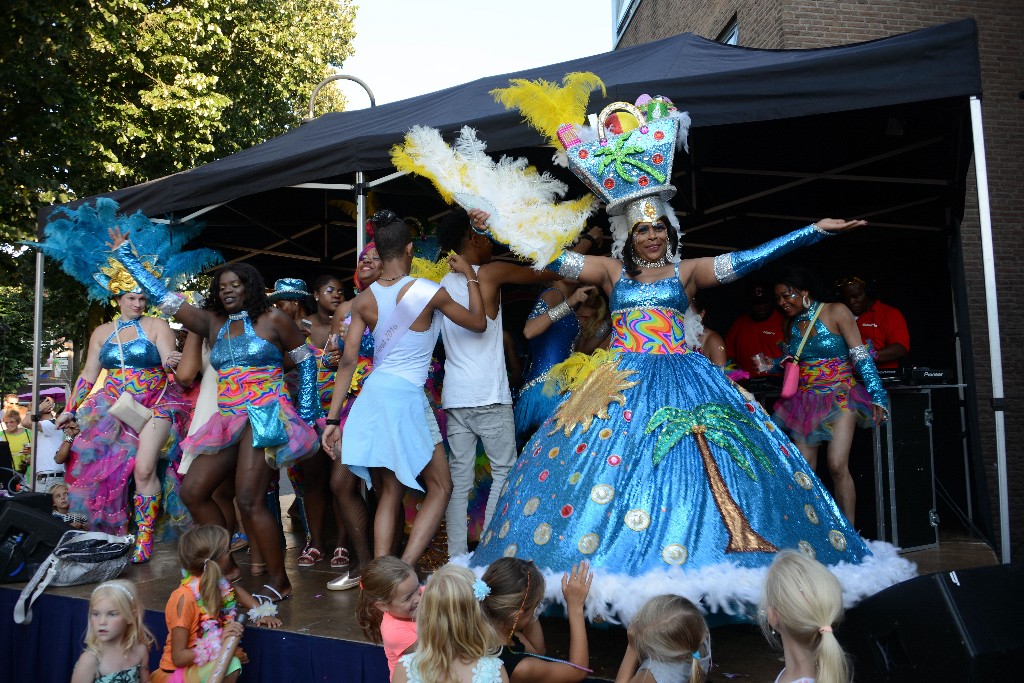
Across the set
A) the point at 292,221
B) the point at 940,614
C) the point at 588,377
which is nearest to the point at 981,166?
the point at 588,377

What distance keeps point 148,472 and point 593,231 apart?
3225mm

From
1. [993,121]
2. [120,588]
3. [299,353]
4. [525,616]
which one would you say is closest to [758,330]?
[299,353]

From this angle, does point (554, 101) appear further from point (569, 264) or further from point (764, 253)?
point (764, 253)

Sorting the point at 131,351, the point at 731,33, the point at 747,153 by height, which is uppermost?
A: the point at 731,33

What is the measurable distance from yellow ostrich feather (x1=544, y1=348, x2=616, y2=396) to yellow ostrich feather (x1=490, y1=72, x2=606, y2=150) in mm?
1044

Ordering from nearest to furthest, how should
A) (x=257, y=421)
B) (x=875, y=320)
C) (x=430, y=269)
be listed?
(x=257, y=421)
(x=430, y=269)
(x=875, y=320)

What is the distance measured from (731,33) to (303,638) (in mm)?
9652

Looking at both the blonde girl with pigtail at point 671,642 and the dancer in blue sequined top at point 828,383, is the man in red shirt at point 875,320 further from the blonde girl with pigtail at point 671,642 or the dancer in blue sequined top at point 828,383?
the blonde girl with pigtail at point 671,642

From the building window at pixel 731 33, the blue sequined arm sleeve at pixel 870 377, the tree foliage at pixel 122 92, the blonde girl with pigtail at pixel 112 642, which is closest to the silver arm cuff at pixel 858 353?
the blue sequined arm sleeve at pixel 870 377

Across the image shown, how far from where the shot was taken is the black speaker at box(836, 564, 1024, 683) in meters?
2.35

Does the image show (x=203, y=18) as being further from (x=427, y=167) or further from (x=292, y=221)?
(x=427, y=167)

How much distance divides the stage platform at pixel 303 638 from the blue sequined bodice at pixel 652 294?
1.40 metres

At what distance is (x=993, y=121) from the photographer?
962 cm

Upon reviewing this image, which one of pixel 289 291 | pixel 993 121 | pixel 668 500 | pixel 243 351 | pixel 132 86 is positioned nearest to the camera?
pixel 668 500
